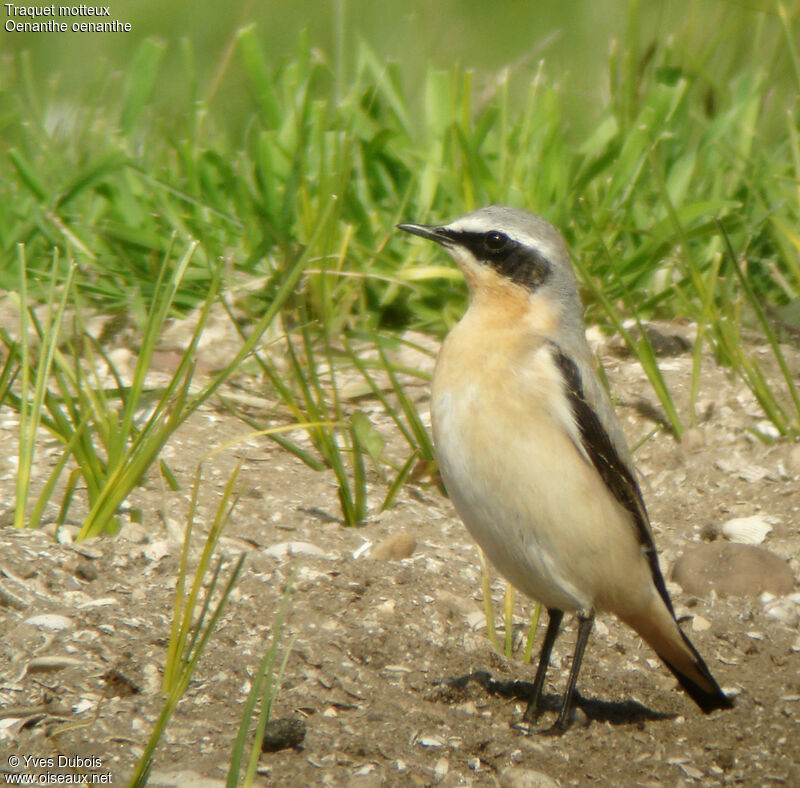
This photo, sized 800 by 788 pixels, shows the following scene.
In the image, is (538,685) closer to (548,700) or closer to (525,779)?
(548,700)

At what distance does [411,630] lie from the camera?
3.89m

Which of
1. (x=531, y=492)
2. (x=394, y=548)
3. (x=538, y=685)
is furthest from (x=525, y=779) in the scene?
(x=394, y=548)

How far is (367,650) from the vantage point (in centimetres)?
371

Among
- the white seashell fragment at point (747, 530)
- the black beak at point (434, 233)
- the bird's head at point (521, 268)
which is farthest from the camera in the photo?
the white seashell fragment at point (747, 530)

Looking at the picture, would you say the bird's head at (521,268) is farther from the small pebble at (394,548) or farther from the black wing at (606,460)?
the small pebble at (394,548)

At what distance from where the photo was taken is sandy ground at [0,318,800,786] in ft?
10.2

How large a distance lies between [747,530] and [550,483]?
1.47 meters

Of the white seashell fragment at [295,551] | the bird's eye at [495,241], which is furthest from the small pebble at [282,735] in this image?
the bird's eye at [495,241]

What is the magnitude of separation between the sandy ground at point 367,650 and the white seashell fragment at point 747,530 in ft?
0.14

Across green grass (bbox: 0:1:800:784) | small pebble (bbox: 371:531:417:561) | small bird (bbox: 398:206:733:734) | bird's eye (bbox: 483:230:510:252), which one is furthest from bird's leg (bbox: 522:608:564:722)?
bird's eye (bbox: 483:230:510:252)

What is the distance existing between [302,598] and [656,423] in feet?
7.05

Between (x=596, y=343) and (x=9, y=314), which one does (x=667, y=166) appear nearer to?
(x=596, y=343)

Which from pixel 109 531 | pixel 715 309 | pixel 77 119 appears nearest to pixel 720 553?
pixel 715 309

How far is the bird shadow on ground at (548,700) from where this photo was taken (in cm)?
367
